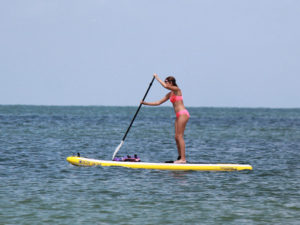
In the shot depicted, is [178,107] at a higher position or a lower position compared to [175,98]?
lower

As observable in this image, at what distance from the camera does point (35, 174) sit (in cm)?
1602

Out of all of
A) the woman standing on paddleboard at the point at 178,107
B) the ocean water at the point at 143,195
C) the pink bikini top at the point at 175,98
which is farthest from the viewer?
the pink bikini top at the point at 175,98

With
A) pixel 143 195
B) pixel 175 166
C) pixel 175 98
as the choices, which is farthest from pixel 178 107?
pixel 143 195

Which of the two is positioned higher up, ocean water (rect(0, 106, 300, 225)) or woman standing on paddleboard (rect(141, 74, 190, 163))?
woman standing on paddleboard (rect(141, 74, 190, 163))

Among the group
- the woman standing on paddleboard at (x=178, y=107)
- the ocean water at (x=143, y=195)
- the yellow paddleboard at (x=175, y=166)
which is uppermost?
the woman standing on paddleboard at (x=178, y=107)

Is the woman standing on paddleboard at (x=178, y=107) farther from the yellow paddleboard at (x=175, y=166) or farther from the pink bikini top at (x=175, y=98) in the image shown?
the yellow paddleboard at (x=175, y=166)

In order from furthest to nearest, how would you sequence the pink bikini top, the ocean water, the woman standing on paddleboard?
the pink bikini top
the woman standing on paddleboard
the ocean water

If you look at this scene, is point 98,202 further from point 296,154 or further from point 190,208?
point 296,154

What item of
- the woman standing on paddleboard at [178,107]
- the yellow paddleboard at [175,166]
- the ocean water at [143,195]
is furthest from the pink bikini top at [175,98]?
the ocean water at [143,195]

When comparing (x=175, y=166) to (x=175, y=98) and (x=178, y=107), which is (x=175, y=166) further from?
(x=175, y=98)

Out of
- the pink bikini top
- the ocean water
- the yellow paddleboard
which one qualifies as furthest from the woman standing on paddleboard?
the ocean water

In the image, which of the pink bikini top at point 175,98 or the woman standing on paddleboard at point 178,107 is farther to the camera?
the pink bikini top at point 175,98

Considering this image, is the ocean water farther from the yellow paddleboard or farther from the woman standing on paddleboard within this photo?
the woman standing on paddleboard

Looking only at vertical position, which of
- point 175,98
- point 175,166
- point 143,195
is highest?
point 175,98
